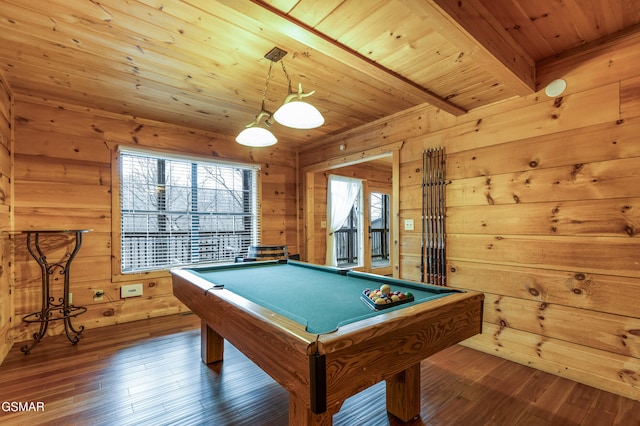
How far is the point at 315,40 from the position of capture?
165cm

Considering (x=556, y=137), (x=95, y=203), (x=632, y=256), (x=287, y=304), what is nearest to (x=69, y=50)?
(x=95, y=203)

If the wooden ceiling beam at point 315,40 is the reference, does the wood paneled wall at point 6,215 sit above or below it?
below

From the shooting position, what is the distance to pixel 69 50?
2084mm

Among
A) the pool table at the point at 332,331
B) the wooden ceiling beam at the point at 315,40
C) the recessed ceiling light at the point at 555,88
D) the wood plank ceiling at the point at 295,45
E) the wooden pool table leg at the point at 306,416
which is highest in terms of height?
the wood plank ceiling at the point at 295,45

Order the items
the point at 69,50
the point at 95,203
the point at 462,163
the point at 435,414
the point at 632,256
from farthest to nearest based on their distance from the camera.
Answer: the point at 95,203
the point at 462,163
the point at 69,50
the point at 632,256
the point at 435,414

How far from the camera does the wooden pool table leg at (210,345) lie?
7.65ft

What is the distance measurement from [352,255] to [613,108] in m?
4.97

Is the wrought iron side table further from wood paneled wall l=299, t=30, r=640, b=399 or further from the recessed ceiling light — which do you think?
the recessed ceiling light

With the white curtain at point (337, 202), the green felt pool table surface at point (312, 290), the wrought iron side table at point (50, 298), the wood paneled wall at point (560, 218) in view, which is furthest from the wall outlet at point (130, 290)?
the wood paneled wall at point (560, 218)

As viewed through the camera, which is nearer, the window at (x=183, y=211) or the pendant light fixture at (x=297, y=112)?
the pendant light fixture at (x=297, y=112)

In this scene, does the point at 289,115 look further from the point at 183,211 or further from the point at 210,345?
the point at 183,211

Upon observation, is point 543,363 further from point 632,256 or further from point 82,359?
point 82,359

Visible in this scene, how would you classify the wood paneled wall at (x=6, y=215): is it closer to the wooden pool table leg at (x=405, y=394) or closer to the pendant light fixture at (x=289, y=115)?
the pendant light fixture at (x=289, y=115)

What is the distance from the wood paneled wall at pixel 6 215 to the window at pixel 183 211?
90 centimetres
